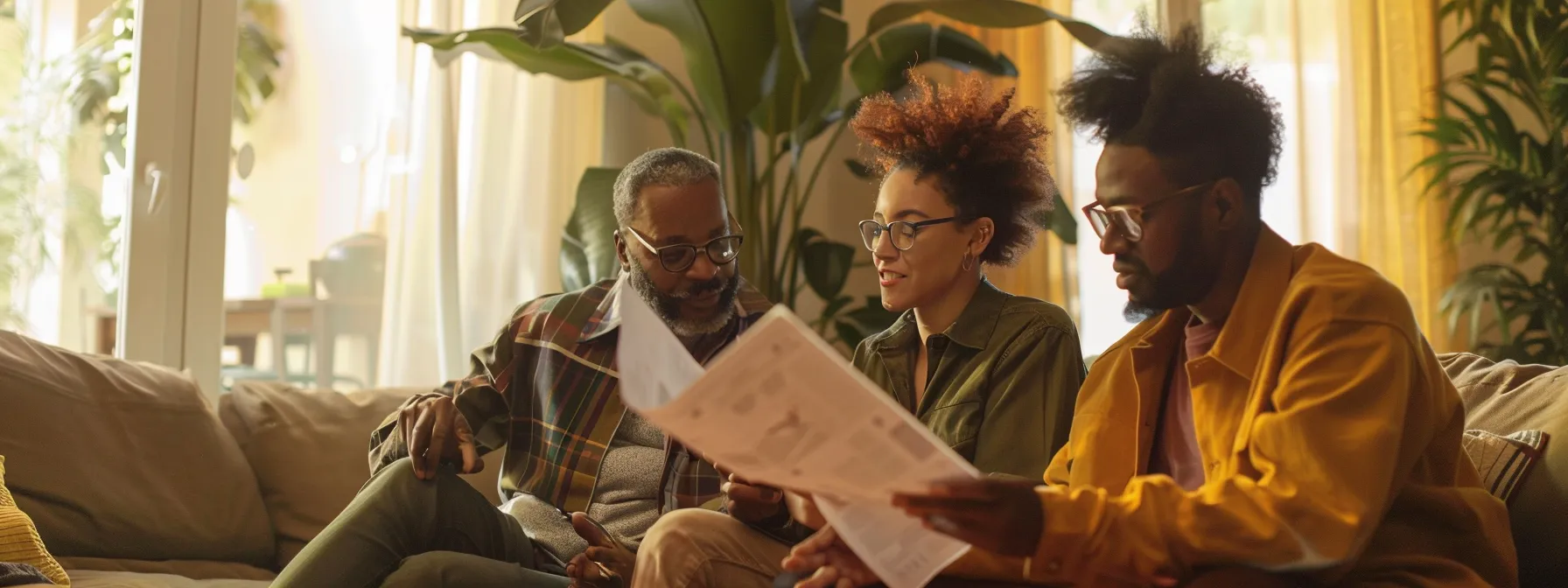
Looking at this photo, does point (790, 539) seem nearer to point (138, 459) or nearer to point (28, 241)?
point (138, 459)

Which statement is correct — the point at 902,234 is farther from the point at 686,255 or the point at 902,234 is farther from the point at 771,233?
the point at 771,233

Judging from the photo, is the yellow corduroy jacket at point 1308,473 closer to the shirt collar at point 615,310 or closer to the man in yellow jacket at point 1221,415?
the man in yellow jacket at point 1221,415

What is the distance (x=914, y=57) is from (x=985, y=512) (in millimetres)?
2255

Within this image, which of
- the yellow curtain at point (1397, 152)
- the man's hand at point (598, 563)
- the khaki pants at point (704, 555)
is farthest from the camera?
the yellow curtain at point (1397, 152)

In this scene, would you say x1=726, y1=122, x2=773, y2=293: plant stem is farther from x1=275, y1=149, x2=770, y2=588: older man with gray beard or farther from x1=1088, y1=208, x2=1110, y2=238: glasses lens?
x1=1088, y1=208, x2=1110, y2=238: glasses lens

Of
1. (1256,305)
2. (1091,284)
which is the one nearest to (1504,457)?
(1256,305)

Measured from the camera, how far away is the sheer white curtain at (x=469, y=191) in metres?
3.30

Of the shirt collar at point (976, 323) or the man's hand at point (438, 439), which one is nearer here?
the shirt collar at point (976, 323)

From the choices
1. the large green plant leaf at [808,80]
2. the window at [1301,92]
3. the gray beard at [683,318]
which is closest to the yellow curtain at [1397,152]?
the window at [1301,92]

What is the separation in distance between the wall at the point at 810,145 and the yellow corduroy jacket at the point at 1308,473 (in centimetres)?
249

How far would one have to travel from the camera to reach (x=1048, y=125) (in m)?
3.86

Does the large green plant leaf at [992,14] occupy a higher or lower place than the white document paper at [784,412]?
higher

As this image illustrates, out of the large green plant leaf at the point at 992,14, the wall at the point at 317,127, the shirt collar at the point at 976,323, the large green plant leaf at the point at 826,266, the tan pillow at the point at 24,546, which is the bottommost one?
the tan pillow at the point at 24,546

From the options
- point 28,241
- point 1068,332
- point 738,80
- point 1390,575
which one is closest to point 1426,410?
point 1390,575
